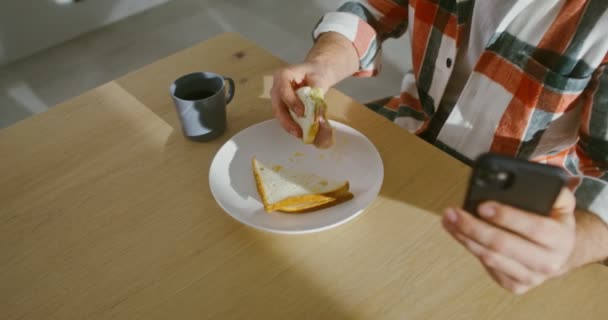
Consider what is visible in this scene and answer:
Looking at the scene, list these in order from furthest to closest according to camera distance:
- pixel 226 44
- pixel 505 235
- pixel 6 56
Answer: pixel 6 56 < pixel 226 44 < pixel 505 235

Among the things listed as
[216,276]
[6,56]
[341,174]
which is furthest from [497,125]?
[6,56]

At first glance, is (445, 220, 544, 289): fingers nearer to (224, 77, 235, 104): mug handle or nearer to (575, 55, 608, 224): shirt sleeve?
(575, 55, 608, 224): shirt sleeve

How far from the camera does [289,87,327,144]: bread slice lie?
2.48 ft

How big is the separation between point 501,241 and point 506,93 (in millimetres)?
352

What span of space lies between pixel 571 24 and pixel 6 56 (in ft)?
7.99

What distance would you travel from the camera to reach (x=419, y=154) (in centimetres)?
78

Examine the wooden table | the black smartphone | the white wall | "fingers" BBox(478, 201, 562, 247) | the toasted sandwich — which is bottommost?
the white wall

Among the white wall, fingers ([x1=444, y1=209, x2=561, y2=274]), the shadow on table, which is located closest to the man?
fingers ([x1=444, y1=209, x2=561, y2=274])

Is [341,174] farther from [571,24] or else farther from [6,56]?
[6,56]

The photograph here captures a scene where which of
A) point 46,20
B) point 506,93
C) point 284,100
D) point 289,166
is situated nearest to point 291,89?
point 284,100

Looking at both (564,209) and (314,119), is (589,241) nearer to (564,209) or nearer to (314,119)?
(564,209)

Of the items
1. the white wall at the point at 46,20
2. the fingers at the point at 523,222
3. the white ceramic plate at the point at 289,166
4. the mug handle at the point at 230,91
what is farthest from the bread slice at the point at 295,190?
the white wall at the point at 46,20

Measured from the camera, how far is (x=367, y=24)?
0.95m

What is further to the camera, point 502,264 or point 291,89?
point 291,89
